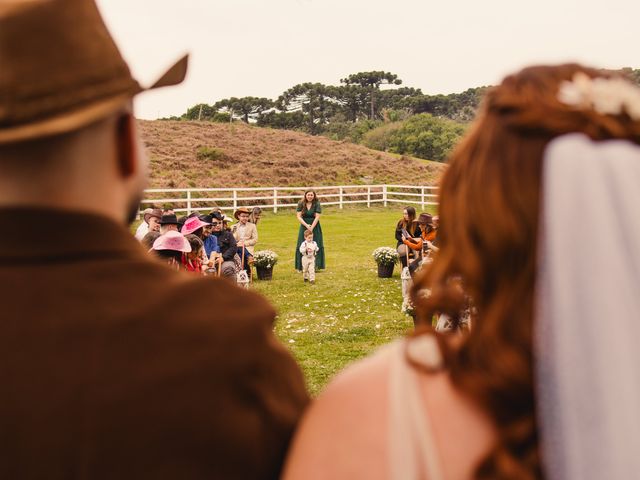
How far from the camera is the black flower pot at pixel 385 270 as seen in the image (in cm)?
1680

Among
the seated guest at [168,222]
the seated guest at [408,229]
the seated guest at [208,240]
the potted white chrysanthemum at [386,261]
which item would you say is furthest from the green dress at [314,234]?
the seated guest at [168,222]

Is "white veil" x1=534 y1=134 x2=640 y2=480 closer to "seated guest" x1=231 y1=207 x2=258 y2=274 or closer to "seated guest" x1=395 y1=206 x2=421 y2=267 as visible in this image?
"seated guest" x1=395 y1=206 x2=421 y2=267

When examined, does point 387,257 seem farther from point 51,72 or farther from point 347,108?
point 347,108

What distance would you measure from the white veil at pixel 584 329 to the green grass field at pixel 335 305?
6.83m

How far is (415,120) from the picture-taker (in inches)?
3162

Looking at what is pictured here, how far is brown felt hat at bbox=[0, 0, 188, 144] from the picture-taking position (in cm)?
141

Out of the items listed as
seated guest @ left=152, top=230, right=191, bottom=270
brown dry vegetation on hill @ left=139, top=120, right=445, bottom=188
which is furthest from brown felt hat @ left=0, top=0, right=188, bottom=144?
brown dry vegetation on hill @ left=139, top=120, right=445, bottom=188

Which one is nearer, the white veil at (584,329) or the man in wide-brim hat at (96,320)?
the white veil at (584,329)

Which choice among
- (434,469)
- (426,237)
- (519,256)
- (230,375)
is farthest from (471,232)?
(426,237)

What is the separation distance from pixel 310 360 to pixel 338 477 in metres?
8.27

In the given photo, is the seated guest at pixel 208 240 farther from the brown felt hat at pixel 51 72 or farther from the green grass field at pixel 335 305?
the brown felt hat at pixel 51 72

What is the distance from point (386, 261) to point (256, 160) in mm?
41298

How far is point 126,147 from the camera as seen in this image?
60.2 inches

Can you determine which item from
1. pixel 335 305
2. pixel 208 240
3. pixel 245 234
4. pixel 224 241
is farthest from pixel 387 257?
pixel 208 240
